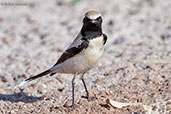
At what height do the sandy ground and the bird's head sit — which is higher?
the bird's head

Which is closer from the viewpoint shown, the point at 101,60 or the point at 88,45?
the point at 88,45

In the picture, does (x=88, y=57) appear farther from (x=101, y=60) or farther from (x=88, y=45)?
(x=101, y=60)

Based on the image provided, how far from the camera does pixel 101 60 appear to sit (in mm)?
8094

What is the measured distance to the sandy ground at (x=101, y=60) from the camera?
595 cm

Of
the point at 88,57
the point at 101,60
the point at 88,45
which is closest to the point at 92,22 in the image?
the point at 88,45

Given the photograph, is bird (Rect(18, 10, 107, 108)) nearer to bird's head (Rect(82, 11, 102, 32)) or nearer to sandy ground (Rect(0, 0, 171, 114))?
bird's head (Rect(82, 11, 102, 32))

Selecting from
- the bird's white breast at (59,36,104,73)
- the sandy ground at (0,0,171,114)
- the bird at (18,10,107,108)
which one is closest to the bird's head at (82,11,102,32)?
the bird at (18,10,107,108)

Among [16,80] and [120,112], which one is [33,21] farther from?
[120,112]

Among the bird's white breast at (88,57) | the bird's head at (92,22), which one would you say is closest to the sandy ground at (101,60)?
the bird's white breast at (88,57)

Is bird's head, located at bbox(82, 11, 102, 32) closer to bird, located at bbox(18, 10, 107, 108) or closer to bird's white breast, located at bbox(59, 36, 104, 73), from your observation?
bird, located at bbox(18, 10, 107, 108)

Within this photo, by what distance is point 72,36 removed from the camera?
9859 millimetres

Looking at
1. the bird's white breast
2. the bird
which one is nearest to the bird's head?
the bird

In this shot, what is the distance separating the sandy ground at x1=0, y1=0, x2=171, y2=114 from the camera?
5.95 m

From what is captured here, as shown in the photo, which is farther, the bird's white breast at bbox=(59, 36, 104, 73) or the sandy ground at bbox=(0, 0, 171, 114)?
the sandy ground at bbox=(0, 0, 171, 114)
